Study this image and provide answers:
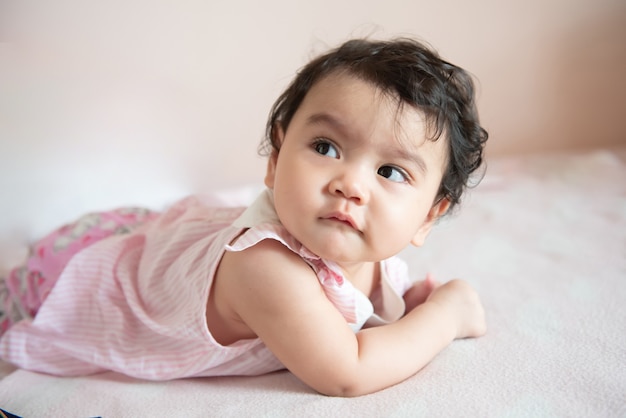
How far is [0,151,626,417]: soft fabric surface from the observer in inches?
28.6

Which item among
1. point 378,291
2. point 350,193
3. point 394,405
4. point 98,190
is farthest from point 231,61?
point 394,405

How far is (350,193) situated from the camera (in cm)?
71

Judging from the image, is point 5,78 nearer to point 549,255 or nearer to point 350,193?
point 350,193

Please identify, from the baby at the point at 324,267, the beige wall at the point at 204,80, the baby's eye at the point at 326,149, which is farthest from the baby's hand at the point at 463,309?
the beige wall at the point at 204,80

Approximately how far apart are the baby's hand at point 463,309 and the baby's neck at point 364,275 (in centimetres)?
10

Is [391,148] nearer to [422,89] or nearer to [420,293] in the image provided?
[422,89]

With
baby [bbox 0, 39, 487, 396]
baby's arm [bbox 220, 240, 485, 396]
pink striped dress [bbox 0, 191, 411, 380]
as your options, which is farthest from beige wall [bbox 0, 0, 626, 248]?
baby's arm [bbox 220, 240, 485, 396]

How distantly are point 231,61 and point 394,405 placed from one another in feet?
3.68

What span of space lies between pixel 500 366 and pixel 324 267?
0.28 m

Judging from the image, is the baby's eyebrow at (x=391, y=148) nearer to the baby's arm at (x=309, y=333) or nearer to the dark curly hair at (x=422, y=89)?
the dark curly hair at (x=422, y=89)

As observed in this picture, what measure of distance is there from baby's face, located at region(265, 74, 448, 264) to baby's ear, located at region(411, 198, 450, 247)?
92 millimetres

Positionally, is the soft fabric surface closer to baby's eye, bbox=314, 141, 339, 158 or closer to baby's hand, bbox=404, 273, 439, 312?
baby's hand, bbox=404, 273, 439, 312

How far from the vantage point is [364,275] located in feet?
3.04

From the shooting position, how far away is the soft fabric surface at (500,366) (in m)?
0.73
